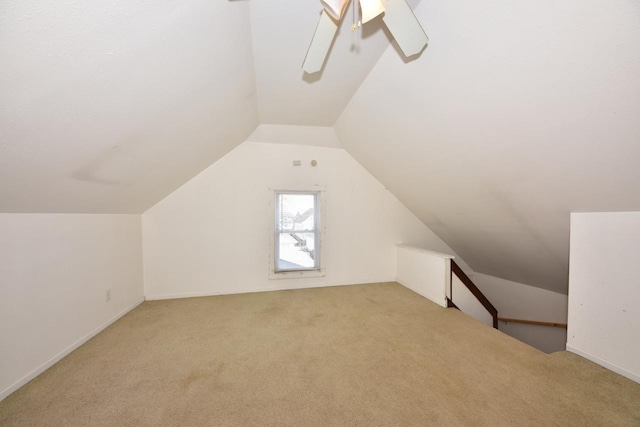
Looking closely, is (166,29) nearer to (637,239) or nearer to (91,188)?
(91,188)

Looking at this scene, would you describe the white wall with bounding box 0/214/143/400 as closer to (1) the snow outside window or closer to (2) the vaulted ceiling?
(2) the vaulted ceiling

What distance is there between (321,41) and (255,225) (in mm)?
2765

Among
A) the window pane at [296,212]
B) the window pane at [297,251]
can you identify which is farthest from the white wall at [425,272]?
the window pane at [296,212]

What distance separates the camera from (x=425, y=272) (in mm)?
3535

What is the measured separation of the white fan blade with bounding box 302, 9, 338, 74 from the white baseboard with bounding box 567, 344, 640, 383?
3097 millimetres

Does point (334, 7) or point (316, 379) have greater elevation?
point (334, 7)

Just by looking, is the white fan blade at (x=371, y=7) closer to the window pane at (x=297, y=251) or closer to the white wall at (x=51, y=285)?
the white wall at (x=51, y=285)

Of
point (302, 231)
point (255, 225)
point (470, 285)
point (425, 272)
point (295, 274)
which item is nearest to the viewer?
point (470, 285)

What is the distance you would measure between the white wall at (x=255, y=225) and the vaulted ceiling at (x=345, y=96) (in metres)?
0.65

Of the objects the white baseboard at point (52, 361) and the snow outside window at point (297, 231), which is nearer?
the white baseboard at point (52, 361)

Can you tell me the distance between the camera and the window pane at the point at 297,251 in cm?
406

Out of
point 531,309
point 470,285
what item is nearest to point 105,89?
point 470,285

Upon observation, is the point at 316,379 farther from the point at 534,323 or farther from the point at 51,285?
the point at 534,323

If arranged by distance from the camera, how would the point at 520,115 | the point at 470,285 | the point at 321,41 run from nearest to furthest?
the point at 321,41
the point at 520,115
the point at 470,285
